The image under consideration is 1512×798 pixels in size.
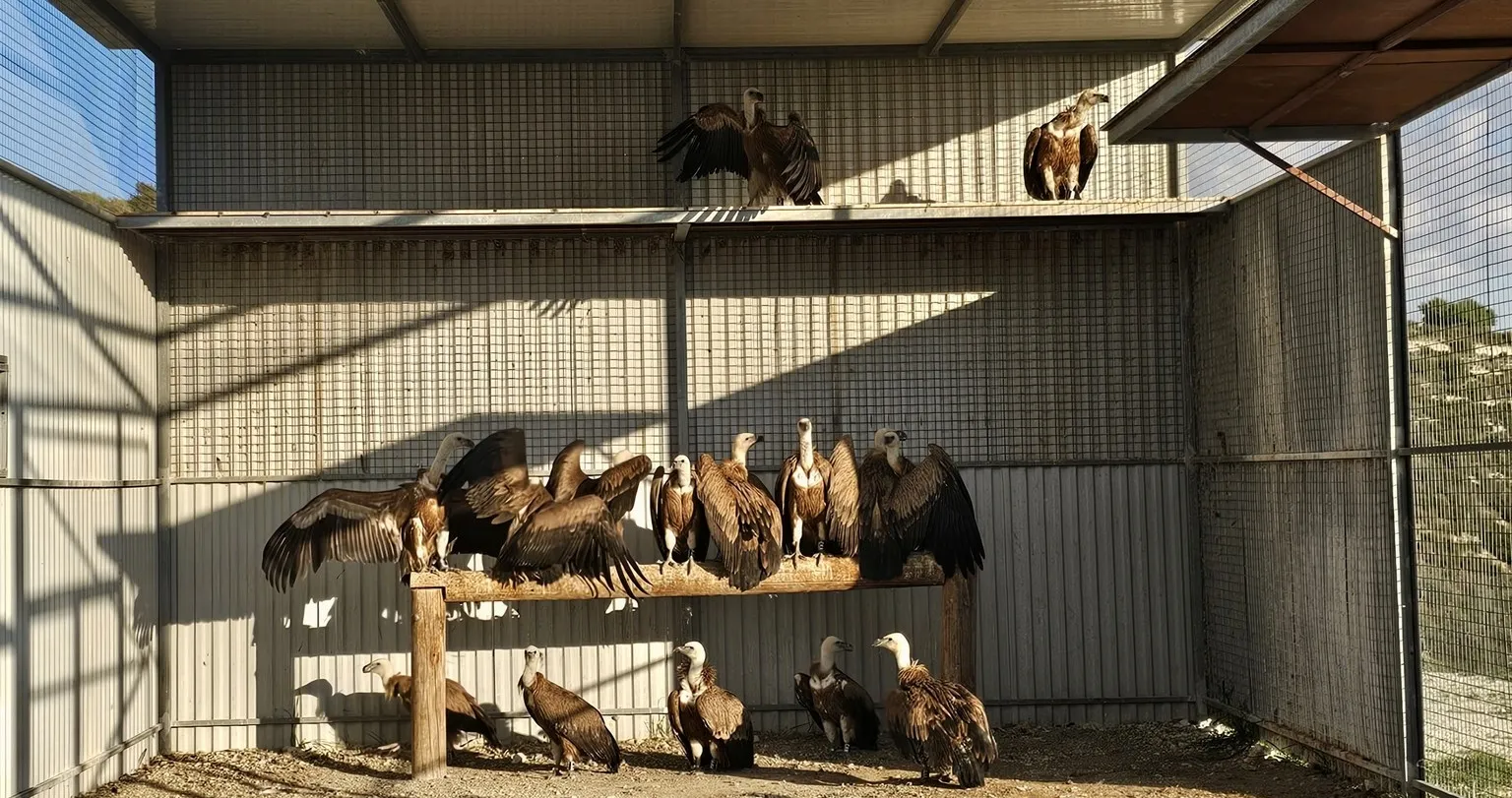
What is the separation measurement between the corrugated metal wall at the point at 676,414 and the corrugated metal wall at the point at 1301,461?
0.49 metres

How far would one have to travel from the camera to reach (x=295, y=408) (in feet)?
29.7

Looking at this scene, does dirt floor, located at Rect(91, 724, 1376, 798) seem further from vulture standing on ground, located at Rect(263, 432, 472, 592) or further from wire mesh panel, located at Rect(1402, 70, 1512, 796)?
vulture standing on ground, located at Rect(263, 432, 472, 592)

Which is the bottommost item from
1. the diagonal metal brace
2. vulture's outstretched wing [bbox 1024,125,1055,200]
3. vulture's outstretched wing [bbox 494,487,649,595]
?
vulture's outstretched wing [bbox 494,487,649,595]

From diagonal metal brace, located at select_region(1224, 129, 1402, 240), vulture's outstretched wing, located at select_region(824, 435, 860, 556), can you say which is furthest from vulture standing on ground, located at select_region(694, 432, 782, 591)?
diagonal metal brace, located at select_region(1224, 129, 1402, 240)

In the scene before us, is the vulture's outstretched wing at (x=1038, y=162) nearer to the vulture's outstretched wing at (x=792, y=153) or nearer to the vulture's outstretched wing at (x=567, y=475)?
the vulture's outstretched wing at (x=792, y=153)

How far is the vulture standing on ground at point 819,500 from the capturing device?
7.96 meters

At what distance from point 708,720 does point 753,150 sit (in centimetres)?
326

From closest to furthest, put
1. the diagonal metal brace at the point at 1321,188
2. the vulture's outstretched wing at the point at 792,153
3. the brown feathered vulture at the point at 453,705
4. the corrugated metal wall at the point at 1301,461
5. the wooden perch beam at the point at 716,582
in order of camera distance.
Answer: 1. the diagonal metal brace at the point at 1321,188
2. the corrugated metal wall at the point at 1301,461
3. the wooden perch beam at the point at 716,582
4. the brown feathered vulture at the point at 453,705
5. the vulture's outstretched wing at the point at 792,153

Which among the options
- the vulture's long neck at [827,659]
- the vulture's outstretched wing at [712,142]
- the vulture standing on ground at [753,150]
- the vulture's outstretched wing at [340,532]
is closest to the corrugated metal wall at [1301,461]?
the vulture's long neck at [827,659]

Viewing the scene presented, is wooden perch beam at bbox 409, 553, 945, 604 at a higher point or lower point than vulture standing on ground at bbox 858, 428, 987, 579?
lower

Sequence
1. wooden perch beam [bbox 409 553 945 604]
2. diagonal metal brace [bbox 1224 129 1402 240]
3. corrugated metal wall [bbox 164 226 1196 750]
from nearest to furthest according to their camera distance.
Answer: diagonal metal brace [bbox 1224 129 1402 240]
wooden perch beam [bbox 409 553 945 604]
corrugated metal wall [bbox 164 226 1196 750]

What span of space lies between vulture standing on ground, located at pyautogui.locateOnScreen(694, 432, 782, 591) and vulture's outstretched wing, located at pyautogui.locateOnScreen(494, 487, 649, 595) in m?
0.51

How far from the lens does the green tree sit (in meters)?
5.70

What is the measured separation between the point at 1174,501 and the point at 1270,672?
1514 mm
